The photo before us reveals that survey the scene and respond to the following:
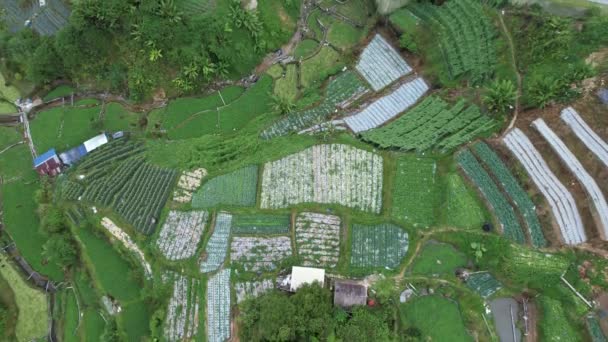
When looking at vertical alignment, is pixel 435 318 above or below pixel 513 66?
below

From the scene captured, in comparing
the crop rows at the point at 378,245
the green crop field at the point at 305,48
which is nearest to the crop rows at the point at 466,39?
the green crop field at the point at 305,48

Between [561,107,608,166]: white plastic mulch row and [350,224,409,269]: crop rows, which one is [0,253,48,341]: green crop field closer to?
[350,224,409,269]: crop rows

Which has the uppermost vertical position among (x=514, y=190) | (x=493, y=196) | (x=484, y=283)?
(x=514, y=190)

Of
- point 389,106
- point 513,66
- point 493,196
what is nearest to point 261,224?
point 389,106

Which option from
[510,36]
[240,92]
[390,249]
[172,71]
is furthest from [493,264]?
[172,71]

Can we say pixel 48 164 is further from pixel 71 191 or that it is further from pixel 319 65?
pixel 319 65
